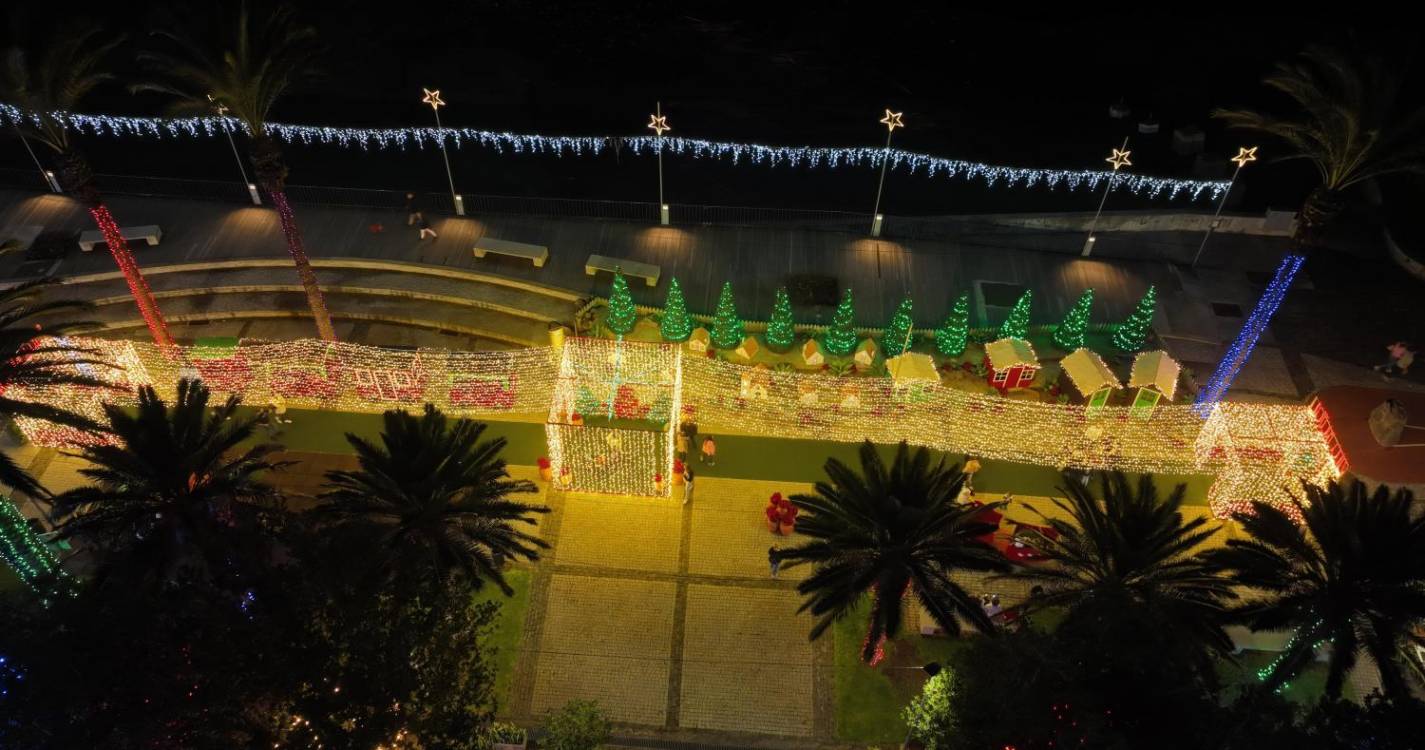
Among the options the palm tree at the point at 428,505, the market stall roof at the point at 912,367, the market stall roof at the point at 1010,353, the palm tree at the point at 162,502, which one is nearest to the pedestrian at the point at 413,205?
the palm tree at the point at 162,502

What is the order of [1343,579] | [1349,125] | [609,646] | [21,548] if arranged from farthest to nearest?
[609,646]
[1349,125]
[21,548]
[1343,579]

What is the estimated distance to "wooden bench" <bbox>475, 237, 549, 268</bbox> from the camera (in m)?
35.8

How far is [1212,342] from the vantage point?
33.9 metres

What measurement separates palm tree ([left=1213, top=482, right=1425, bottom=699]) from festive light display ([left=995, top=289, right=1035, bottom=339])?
13014 millimetres

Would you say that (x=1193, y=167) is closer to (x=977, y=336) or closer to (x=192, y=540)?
(x=977, y=336)

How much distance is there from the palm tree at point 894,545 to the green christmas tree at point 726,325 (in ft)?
40.5

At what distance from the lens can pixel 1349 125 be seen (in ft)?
79.0

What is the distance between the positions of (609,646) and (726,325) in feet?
40.8

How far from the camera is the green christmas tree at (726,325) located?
31.9 meters

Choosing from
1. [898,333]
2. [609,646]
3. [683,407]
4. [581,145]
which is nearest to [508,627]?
[609,646]

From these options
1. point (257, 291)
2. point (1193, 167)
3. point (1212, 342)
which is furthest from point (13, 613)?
point (1193, 167)

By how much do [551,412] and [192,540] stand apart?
9.57 meters

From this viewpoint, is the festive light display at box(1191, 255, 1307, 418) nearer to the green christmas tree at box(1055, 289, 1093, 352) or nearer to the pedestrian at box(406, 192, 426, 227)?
the green christmas tree at box(1055, 289, 1093, 352)

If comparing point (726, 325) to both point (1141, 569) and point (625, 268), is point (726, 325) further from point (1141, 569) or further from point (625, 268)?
point (1141, 569)
